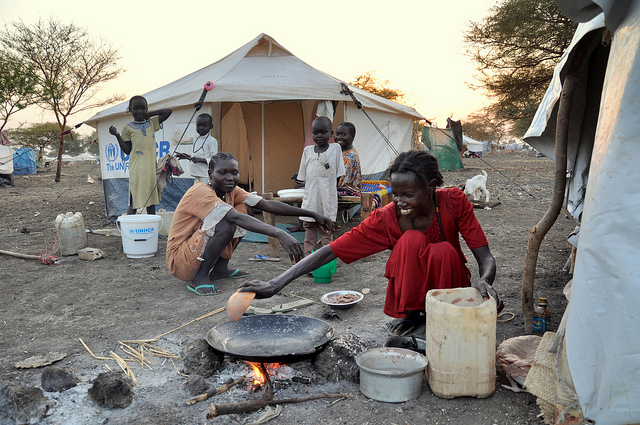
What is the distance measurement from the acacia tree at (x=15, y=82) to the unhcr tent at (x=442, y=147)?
1489 centimetres

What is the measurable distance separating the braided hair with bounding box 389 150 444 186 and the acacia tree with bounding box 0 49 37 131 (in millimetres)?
18458

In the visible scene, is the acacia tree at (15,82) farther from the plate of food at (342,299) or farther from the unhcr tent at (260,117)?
the plate of food at (342,299)

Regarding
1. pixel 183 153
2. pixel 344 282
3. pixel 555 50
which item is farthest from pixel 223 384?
pixel 555 50

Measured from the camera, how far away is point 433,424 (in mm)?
1863

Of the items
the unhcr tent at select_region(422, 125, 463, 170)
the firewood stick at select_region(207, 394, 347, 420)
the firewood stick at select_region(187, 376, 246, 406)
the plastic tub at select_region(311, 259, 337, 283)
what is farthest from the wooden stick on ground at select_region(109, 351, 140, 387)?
the unhcr tent at select_region(422, 125, 463, 170)

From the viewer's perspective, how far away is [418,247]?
243cm

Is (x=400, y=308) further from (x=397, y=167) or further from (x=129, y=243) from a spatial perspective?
(x=129, y=243)

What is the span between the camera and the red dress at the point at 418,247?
243 cm

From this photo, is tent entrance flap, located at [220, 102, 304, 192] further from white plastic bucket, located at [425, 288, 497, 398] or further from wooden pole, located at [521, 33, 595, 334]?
white plastic bucket, located at [425, 288, 497, 398]

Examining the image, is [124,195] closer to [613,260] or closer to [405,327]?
[405,327]

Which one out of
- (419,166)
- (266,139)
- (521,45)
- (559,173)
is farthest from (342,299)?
(521,45)

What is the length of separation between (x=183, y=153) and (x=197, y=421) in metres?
5.07

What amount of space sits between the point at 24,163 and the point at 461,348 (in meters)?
23.4

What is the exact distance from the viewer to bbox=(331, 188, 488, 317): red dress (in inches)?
95.6
